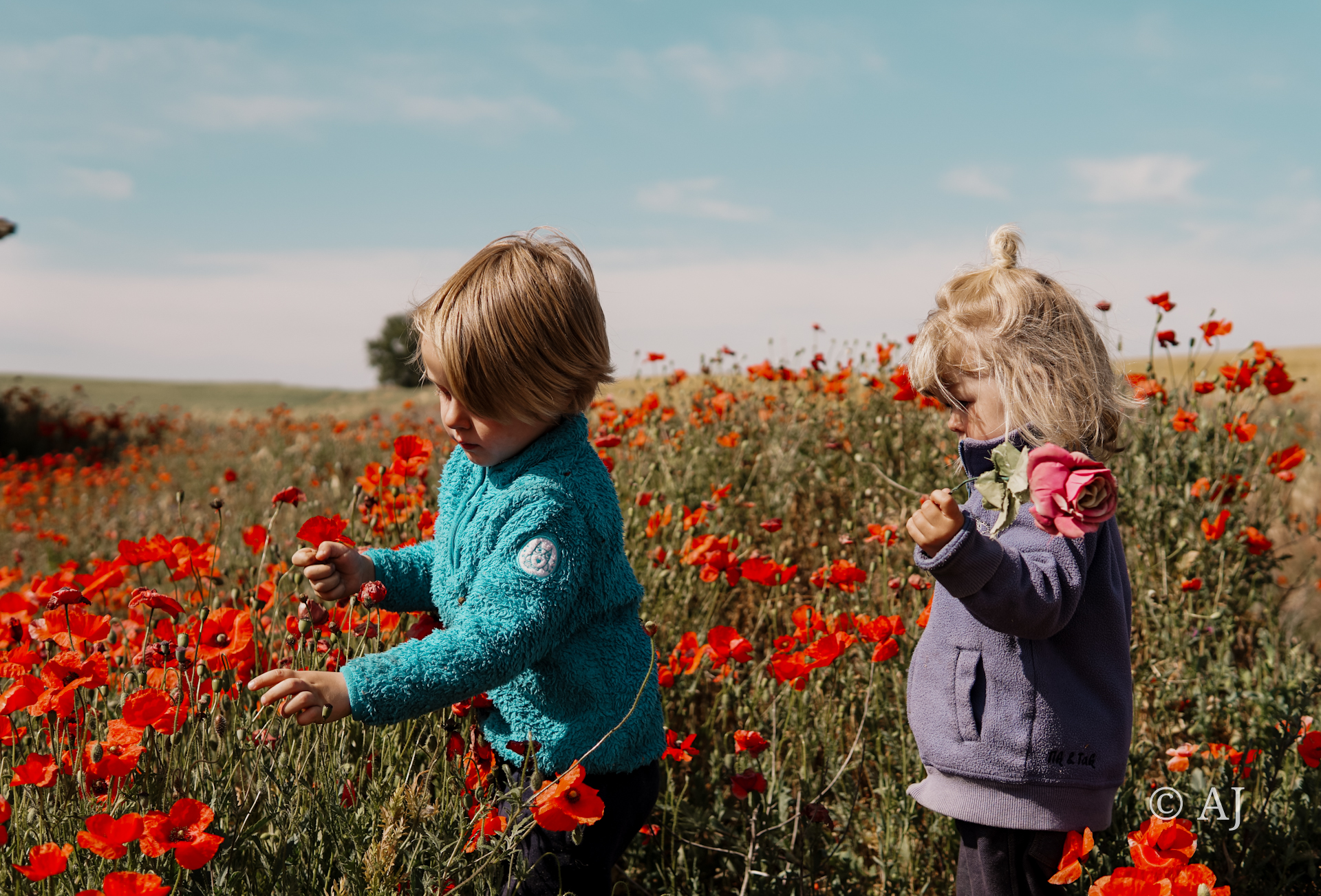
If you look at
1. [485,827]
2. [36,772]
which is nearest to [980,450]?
[485,827]

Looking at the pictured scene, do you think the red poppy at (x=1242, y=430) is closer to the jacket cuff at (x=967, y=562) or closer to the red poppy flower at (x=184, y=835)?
the jacket cuff at (x=967, y=562)

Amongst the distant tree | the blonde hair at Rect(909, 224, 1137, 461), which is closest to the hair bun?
the blonde hair at Rect(909, 224, 1137, 461)

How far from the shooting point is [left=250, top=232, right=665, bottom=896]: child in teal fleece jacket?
1425 mm

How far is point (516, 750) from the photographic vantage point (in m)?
1.51

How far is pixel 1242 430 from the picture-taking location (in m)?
3.20

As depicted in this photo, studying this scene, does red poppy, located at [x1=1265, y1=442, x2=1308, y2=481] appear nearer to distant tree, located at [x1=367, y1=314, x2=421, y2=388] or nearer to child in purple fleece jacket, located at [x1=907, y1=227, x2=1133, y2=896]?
child in purple fleece jacket, located at [x1=907, y1=227, x2=1133, y2=896]

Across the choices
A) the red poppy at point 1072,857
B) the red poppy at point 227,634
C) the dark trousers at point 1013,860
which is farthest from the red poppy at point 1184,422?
the red poppy at point 227,634

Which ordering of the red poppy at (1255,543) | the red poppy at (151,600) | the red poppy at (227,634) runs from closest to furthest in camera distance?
the red poppy at (151,600) < the red poppy at (227,634) < the red poppy at (1255,543)

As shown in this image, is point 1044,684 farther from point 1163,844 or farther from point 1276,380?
point 1276,380

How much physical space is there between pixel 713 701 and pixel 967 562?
1.33 m

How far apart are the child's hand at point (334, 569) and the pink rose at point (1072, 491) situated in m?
1.12

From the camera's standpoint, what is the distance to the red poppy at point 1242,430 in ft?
10.5

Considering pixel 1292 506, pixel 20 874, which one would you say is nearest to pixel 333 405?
pixel 1292 506

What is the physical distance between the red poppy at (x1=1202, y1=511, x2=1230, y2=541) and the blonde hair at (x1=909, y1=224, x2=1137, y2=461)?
1.50 metres
